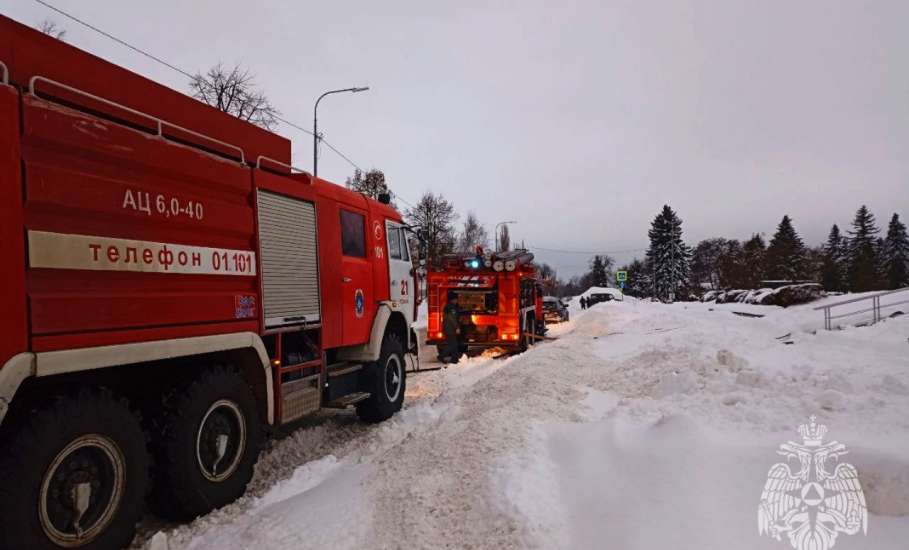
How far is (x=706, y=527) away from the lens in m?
3.28

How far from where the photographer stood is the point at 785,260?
61.9 meters

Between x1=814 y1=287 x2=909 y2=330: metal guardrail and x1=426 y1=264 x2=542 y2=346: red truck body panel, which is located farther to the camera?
x1=814 y1=287 x2=909 y2=330: metal guardrail

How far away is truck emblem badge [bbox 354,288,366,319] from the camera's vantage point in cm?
689

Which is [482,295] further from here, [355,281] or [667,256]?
[667,256]

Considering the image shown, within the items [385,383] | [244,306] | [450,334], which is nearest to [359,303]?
[385,383]

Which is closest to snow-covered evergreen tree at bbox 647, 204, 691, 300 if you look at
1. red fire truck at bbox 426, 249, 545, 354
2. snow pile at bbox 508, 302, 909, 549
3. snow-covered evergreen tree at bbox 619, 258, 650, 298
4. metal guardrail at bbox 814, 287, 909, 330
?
snow-covered evergreen tree at bbox 619, 258, 650, 298

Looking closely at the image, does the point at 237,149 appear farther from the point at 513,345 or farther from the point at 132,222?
the point at 513,345

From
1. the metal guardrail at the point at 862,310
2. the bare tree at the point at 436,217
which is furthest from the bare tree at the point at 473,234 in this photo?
the metal guardrail at the point at 862,310

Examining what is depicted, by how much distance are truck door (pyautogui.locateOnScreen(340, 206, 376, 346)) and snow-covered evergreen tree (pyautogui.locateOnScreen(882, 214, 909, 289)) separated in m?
69.6

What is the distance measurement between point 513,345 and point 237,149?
1079cm

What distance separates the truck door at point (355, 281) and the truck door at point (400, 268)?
717mm

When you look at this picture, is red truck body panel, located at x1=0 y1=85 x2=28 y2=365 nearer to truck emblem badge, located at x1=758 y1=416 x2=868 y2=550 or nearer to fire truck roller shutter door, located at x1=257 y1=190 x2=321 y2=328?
fire truck roller shutter door, located at x1=257 y1=190 x2=321 y2=328

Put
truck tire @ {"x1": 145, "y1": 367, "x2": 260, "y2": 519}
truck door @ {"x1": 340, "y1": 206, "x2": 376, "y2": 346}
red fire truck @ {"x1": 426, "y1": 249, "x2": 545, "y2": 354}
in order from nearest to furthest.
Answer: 1. truck tire @ {"x1": 145, "y1": 367, "x2": 260, "y2": 519}
2. truck door @ {"x1": 340, "y1": 206, "x2": 376, "y2": 346}
3. red fire truck @ {"x1": 426, "y1": 249, "x2": 545, "y2": 354}

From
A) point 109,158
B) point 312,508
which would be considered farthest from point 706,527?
point 109,158
